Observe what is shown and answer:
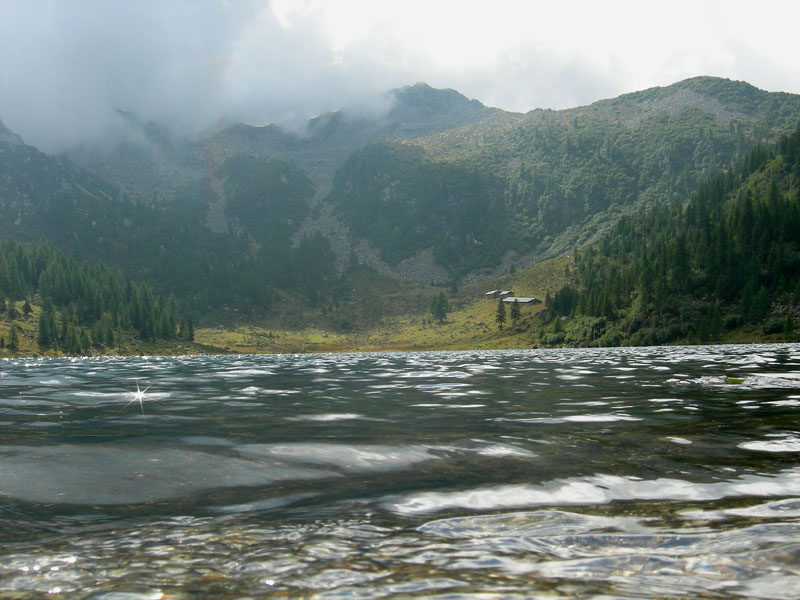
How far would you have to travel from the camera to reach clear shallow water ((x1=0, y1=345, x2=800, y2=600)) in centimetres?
570

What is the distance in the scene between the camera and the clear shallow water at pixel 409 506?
5695 millimetres

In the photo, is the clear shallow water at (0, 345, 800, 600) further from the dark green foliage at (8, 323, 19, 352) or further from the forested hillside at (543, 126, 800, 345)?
the dark green foliage at (8, 323, 19, 352)

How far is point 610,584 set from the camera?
543 centimetres

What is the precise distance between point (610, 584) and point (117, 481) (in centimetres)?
989

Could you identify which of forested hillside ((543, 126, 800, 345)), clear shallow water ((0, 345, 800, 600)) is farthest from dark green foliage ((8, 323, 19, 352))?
clear shallow water ((0, 345, 800, 600))

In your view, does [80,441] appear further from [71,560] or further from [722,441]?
[722,441]

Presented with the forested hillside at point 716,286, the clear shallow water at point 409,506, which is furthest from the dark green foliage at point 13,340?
the clear shallow water at point 409,506

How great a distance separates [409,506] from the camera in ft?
29.3

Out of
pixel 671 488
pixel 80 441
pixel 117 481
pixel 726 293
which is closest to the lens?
pixel 671 488

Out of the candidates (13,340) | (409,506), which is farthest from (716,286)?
(13,340)

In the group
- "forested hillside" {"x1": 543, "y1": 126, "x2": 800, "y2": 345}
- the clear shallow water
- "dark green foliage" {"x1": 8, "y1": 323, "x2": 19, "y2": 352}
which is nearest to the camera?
the clear shallow water

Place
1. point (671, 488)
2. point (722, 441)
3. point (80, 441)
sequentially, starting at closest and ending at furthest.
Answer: point (671, 488), point (722, 441), point (80, 441)

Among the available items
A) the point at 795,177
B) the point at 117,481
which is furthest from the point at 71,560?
the point at 795,177

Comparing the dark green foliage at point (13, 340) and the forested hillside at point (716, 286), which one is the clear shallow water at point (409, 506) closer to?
the forested hillside at point (716, 286)
